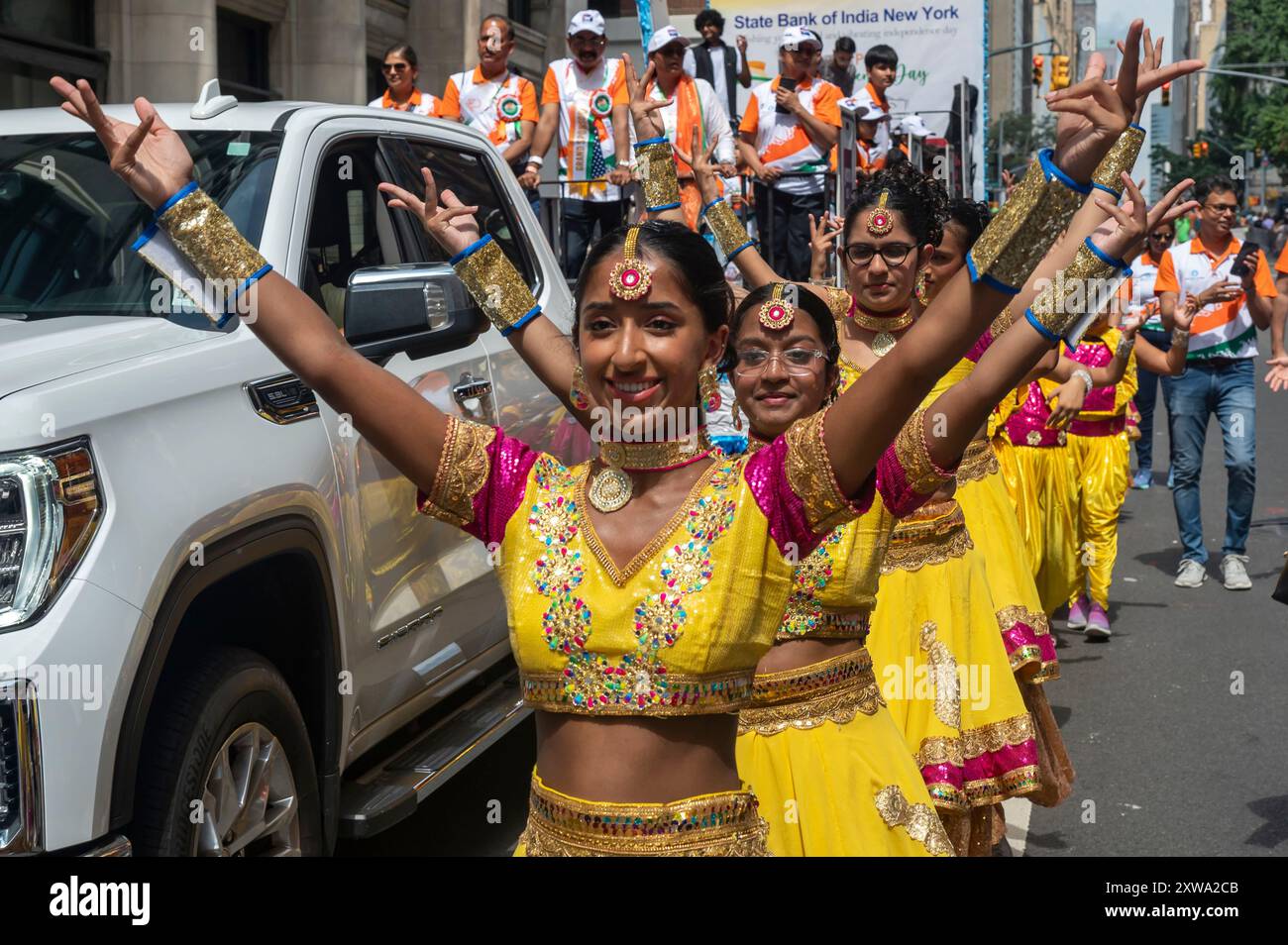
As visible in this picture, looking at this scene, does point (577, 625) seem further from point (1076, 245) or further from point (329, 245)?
point (329, 245)

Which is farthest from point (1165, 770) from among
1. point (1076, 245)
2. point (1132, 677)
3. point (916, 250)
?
point (1076, 245)

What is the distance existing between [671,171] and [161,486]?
143 cm

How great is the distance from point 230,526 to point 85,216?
1.17m

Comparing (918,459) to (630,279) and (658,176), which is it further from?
(658,176)

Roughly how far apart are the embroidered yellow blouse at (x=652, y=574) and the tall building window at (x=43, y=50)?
38.7ft

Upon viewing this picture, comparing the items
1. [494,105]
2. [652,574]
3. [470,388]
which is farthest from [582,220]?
[652,574]

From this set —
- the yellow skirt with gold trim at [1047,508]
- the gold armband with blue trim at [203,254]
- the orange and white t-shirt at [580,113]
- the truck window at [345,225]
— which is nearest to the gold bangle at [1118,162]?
the gold armband with blue trim at [203,254]

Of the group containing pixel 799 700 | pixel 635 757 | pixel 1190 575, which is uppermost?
pixel 635 757

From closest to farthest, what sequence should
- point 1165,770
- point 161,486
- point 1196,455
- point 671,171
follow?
1. point 161,486
2. point 671,171
3. point 1165,770
4. point 1196,455

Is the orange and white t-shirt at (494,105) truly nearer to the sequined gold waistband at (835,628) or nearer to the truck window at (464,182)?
the truck window at (464,182)

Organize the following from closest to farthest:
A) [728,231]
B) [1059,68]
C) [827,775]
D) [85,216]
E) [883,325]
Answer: [827,775]
[85,216]
[728,231]
[883,325]
[1059,68]

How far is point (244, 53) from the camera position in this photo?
57.3 feet

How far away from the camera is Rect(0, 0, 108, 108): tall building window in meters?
13.4

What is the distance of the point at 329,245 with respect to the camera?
4.62 meters
